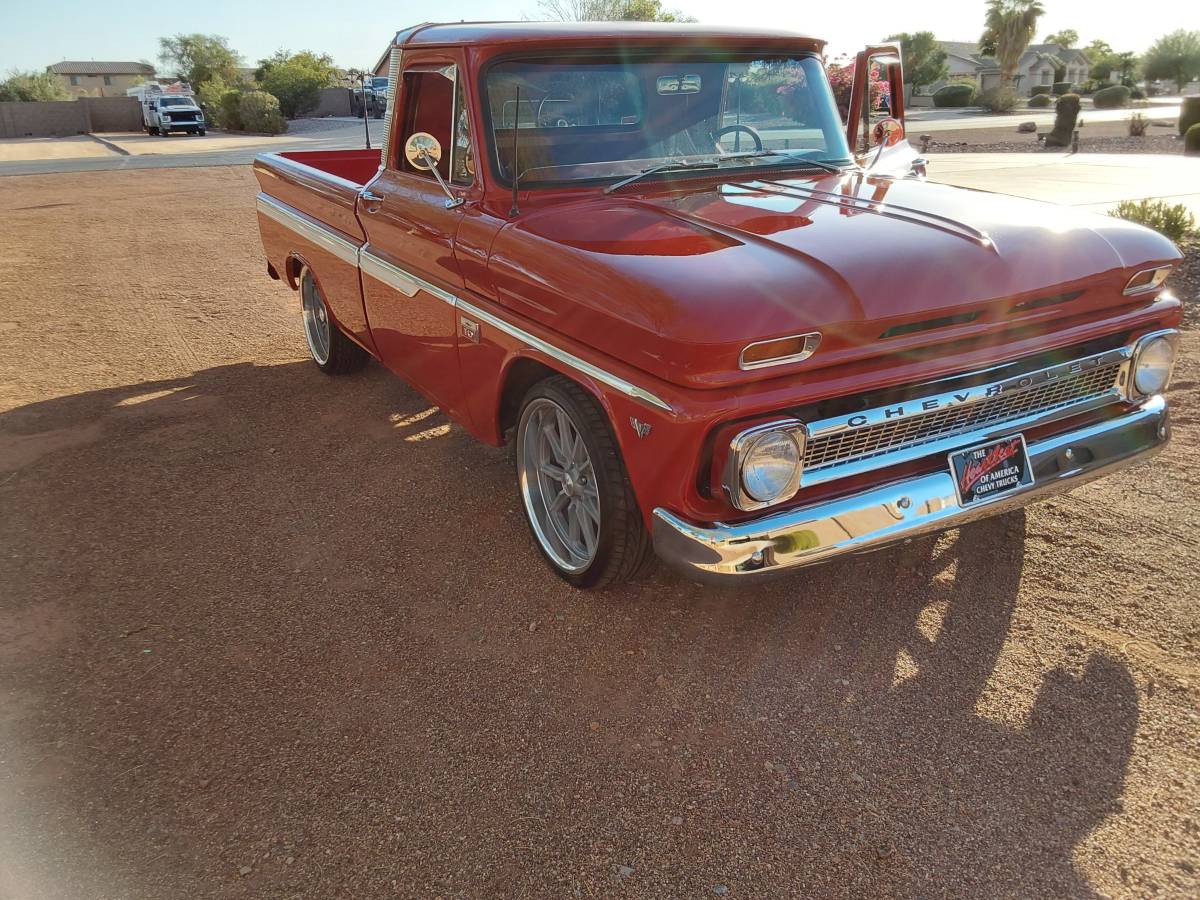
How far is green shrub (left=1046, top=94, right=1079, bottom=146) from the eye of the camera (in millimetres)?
20531

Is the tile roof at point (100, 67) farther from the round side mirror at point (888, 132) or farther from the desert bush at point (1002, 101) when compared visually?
the round side mirror at point (888, 132)

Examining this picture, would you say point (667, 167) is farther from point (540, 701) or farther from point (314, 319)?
point (314, 319)

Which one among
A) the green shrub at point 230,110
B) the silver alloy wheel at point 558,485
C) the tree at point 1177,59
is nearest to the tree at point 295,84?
the green shrub at point 230,110

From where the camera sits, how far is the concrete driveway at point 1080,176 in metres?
11.6

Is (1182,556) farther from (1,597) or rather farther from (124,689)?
(1,597)

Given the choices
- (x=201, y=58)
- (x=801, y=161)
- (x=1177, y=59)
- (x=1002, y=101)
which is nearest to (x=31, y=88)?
(x=201, y=58)

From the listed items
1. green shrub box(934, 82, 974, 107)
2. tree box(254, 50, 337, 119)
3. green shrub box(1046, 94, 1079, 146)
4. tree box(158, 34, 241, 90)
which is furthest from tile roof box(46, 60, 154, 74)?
green shrub box(1046, 94, 1079, 146)

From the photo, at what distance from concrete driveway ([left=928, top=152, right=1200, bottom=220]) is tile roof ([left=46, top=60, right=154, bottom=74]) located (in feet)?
378

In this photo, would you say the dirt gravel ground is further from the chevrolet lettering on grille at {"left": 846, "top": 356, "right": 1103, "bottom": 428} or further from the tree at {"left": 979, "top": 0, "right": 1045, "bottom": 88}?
the tree at {"left": 979, "top": 0, "right": 1045, "bottom": 88}

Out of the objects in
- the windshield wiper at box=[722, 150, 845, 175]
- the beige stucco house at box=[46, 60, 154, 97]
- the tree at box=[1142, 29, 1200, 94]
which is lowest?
the windshield wiper at box=[722, 150, 845, 175]

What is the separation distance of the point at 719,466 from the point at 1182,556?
2.05m

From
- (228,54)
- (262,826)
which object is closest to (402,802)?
(262,826)

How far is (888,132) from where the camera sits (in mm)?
4234

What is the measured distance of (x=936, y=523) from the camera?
8.80ft
